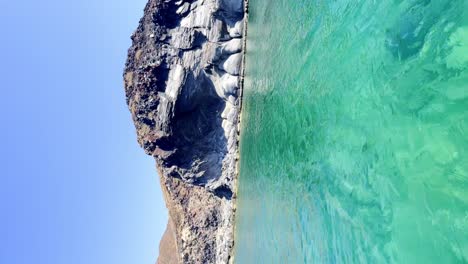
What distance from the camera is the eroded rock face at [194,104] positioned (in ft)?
88.8

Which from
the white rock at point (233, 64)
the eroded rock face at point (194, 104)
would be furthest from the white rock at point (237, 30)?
the white rock at point (233, 64)

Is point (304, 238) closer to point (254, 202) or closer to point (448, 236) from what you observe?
point (448, 236)

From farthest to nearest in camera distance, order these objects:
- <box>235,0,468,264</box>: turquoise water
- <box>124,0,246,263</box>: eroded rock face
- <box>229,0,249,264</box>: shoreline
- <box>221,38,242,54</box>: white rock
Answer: <box>124,0,246,263</box>: eroded rock face, <box>221,38,242,54</box>: white rock, <box>229,0,249,264</box>: shoreline, <box>235,0,468,264</box>: turquoise water

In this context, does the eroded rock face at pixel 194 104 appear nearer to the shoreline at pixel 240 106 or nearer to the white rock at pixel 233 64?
the white rock at pixel 233 64

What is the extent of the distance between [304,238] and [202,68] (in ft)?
55.2

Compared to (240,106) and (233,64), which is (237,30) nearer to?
(233,64)

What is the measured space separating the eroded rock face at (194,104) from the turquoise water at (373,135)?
9.15 meters

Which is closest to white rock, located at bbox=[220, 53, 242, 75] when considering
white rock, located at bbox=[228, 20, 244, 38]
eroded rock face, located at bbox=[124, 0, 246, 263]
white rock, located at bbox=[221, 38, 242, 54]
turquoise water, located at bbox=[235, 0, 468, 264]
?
eroded rock face, located at bbox=[124, 0, 246, 263]

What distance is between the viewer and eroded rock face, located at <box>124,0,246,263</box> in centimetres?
2706

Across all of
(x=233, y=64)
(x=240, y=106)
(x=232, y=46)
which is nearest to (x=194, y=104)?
(x=240, y=106)

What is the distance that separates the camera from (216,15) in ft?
86.7

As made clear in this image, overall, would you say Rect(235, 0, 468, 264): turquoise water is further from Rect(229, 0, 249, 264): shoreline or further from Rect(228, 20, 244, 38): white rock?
Rect(228, 20, 244, 38): white rock

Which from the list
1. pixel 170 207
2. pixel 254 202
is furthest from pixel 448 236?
pixel 170 207

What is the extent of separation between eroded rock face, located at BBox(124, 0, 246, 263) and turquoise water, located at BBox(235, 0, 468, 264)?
9.15 metres
